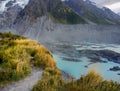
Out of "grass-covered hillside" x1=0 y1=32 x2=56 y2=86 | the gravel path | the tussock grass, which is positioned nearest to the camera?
the tussock grass

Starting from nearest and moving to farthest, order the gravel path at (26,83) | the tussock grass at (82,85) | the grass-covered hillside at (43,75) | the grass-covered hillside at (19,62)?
the tussock grass at (82,85) < the grass-covered hillside at (43,75) < the gravel path at (26,83) < the grass-covered hillside at (19,62)

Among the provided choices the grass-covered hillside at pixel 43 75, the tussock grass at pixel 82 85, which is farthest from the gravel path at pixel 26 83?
the tussock grass at pixel 82 85

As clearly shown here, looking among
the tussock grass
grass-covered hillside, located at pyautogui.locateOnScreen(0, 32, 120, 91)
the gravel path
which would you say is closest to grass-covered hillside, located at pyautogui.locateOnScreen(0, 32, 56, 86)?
grass-covered hillside, located at pyautogui.locateOnScreen(0, 32, 120, 91)

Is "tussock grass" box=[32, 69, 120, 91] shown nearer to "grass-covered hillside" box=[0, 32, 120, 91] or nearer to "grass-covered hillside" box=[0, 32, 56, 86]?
"grass-covered hillside" box=[0, 32, 120, 91]

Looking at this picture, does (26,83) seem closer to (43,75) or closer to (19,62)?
(43,75)

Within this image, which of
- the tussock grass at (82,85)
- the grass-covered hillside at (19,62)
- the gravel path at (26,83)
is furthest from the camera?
the grass-covered hillside at (19,62)

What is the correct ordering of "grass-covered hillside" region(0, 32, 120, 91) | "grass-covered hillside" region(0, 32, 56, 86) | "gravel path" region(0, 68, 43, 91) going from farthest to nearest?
"grass-covered hillside" region(0, 32, 56, 86) < "gravel path" region(0, 68, 43, 91) < "grass-covered hillside" region(0, 32, 120, 91)

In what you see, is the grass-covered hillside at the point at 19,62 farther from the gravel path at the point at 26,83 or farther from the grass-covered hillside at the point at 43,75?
the gravel path at the point at 26,83

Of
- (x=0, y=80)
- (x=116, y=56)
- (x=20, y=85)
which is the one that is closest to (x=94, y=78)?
(x=20, y=85)
